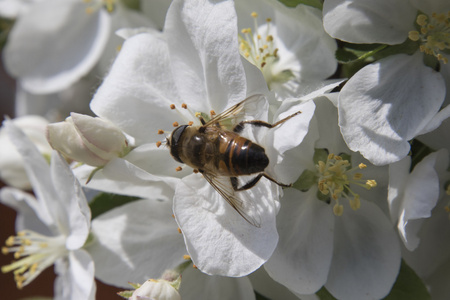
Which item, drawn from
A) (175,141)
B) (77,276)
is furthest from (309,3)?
(77,276)

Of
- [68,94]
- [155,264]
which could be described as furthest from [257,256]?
[68,94]

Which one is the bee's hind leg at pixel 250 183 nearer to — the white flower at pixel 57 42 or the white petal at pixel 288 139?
the white petal at pixel 288 139

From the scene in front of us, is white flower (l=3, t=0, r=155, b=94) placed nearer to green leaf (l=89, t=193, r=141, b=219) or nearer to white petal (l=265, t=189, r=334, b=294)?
green leaf (l=89, t=193, r=141, b=219)

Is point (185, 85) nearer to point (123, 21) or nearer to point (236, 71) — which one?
point (236, 71)

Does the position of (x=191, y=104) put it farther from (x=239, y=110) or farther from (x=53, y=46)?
(x=53, y=46)

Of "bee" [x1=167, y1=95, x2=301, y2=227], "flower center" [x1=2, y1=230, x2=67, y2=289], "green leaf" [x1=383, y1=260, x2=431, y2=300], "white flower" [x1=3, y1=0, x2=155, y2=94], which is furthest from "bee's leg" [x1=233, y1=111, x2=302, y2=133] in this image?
"white flower" [x1=3, y1=0, x2=155, y2=94]

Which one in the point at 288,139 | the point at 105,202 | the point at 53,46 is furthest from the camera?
the point at 53,46

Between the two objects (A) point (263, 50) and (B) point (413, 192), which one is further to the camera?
(A) point (263, 50)

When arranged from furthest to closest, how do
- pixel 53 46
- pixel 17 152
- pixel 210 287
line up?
pixel 53 46 → pixel 17 152 → pixel 210 287
